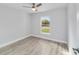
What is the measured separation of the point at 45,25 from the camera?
1.24 m

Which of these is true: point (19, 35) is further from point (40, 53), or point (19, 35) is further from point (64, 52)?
point (64, 52)

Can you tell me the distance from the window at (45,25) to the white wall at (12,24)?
0.18 m

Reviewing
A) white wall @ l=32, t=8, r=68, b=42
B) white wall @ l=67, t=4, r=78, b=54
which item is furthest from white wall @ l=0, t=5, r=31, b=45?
white wall @ l=67, t=4, r=78, b=54

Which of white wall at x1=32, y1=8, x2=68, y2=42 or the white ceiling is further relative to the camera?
white wall at x1=32, y1=8, x2=68, y2=42

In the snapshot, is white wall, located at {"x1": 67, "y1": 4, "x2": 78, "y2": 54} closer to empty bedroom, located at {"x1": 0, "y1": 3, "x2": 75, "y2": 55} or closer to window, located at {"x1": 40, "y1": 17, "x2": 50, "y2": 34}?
empty bedroom, located at {"x1": 0, "y1": 3, "x2": 75, "y2": 55}

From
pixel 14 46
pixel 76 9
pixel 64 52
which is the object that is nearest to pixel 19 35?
pixel 14 46

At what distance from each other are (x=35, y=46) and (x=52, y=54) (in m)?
0.27

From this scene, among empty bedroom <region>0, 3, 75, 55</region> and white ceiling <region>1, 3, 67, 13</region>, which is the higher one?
white ceiling <region>1, 3, 67, 13</region>

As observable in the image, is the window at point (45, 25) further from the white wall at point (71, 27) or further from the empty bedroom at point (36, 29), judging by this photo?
the white wall at point (71, 27)

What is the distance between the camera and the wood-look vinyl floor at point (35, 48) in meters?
1.17

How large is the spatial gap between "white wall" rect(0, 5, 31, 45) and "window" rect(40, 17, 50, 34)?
177 mm

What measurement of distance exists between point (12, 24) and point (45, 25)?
0.43m

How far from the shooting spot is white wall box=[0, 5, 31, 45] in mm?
1198
